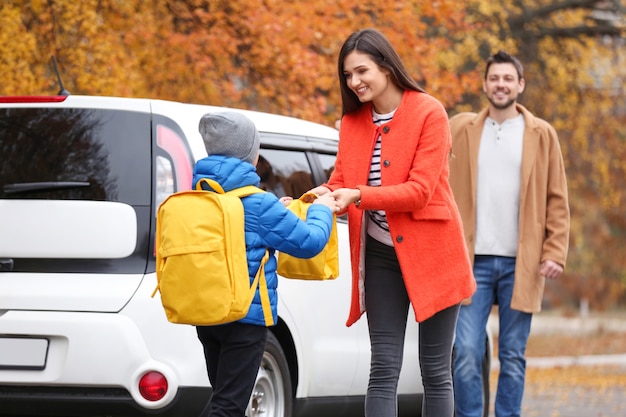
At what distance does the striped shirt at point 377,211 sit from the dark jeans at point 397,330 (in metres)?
0.03

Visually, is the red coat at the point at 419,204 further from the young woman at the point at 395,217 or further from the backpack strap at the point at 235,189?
the backpack strap at the point at 235,189

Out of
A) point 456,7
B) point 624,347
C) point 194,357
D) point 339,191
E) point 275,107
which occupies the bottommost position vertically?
point 624,347

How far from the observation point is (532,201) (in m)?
7.25

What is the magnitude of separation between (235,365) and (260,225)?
1.74 ft

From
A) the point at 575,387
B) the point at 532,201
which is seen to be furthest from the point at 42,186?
the point at 575,387

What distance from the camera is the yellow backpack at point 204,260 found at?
4.67 m

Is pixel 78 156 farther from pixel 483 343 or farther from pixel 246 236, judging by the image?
pixel 483 343

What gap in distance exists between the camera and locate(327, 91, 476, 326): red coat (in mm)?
5293

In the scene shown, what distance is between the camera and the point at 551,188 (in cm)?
738

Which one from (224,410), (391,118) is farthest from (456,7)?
(224,410)

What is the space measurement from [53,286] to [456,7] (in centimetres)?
943

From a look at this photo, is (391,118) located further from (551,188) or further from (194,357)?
(551,188)

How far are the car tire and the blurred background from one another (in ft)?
15.9

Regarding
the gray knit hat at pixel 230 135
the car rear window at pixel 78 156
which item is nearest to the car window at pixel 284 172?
the car rear window at pixel 78 156
